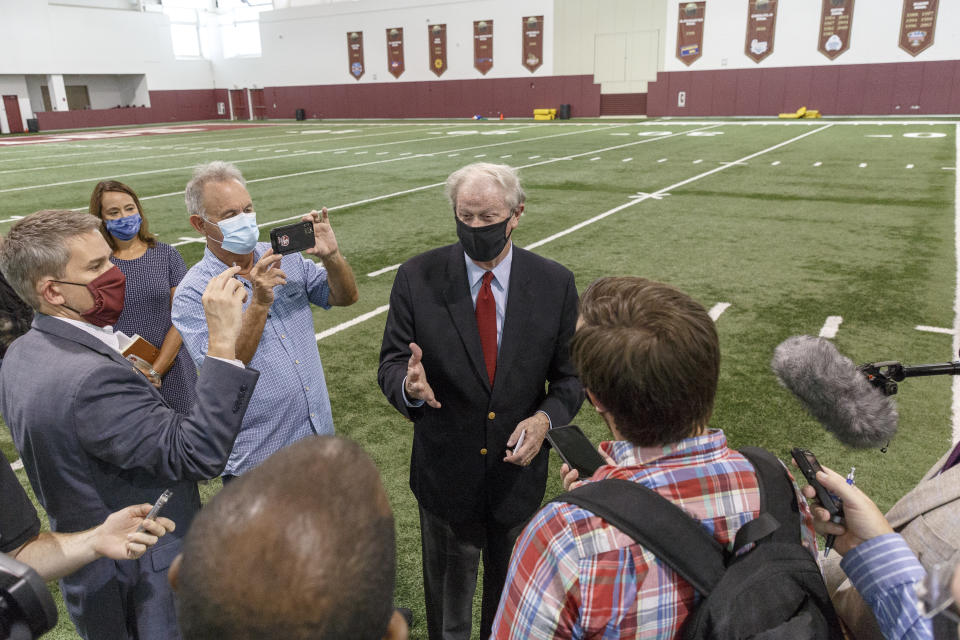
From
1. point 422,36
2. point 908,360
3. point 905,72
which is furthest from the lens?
point 422,36

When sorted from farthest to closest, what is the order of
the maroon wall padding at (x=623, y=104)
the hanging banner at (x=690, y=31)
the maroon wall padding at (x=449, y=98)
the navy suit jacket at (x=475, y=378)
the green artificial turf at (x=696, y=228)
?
the maroon wall padding at (x=449, y=98) < the maroon wall padding at (x=623, y=104) < the hanging banner at (x=690, y=31) < the green artificial turf at (x=696, y=228) < the navy suit jacket at (x=475, y=378)

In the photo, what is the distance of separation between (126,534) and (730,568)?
69.2 inches

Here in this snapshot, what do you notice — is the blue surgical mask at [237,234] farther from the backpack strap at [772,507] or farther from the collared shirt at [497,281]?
the backpack strap at [772,507]

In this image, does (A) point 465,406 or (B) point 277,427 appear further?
(B) point 277,427

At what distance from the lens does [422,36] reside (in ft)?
144

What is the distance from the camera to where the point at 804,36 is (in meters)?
34.1

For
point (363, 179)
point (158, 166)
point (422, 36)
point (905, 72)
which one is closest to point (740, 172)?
point (363, 179)

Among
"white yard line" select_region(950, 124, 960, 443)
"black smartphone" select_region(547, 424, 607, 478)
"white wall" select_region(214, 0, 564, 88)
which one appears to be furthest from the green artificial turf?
"white wall" select_region(214, 0, 564, 88)

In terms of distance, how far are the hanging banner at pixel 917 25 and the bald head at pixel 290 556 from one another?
40.0m

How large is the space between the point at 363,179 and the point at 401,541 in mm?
14155

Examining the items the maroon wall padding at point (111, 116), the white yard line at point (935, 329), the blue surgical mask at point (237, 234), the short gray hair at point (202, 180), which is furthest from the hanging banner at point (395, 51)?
the blue surgical mask at point (237, 234)

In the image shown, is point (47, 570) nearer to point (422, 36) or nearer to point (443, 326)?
point (443, 326)

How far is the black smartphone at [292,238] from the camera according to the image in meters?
3.04

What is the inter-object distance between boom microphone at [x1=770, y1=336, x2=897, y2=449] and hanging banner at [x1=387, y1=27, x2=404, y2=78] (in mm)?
47007
